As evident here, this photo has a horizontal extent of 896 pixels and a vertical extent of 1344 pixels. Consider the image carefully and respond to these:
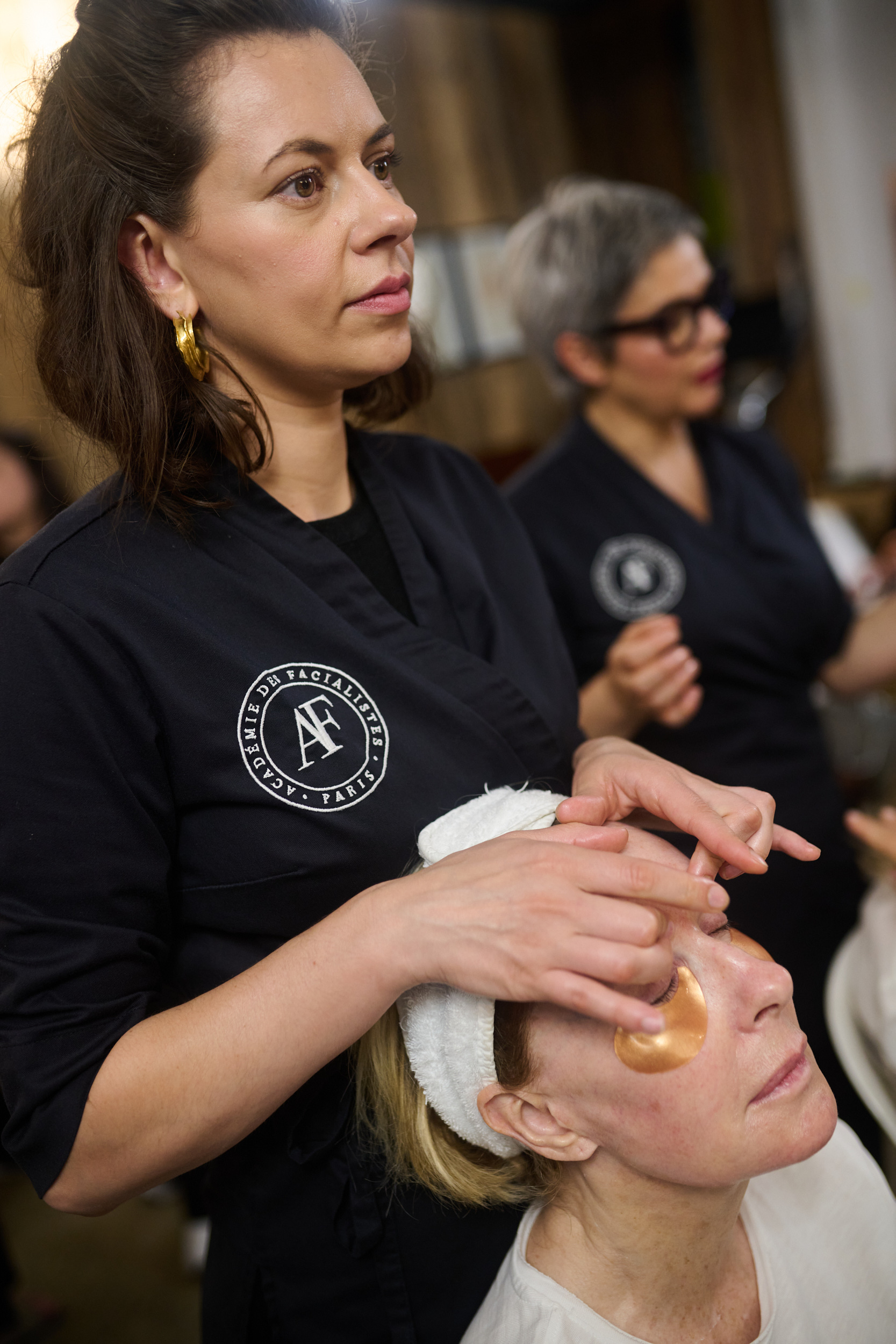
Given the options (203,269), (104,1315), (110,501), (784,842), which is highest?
(203,269)

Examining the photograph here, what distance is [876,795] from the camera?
8.29 feet

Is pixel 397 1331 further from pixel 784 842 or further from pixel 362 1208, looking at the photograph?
pixel 784 842

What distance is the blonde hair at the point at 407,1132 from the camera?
0.87m

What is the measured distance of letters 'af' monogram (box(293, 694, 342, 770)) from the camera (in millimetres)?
815

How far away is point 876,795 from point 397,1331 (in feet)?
6.44

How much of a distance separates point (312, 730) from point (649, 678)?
483mm

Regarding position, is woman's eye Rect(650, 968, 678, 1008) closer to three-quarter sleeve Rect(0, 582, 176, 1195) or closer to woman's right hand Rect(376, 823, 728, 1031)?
woman's right hand Rect(376, 823, 728, 1031)

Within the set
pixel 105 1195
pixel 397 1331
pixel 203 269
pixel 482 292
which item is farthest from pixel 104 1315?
pixel 482 292

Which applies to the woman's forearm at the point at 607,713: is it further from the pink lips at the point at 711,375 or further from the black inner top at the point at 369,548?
the pink lips at the point at 711,375

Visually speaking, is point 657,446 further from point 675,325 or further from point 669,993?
point 669,993

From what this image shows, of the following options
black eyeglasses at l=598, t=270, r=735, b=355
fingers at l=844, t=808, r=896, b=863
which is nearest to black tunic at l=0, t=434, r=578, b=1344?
fingers at l=844, t=808, r=896, b=863

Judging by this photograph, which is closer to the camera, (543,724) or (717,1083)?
(717,1083)

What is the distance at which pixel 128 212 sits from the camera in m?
0.80

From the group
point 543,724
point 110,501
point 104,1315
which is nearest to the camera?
point 110,501
